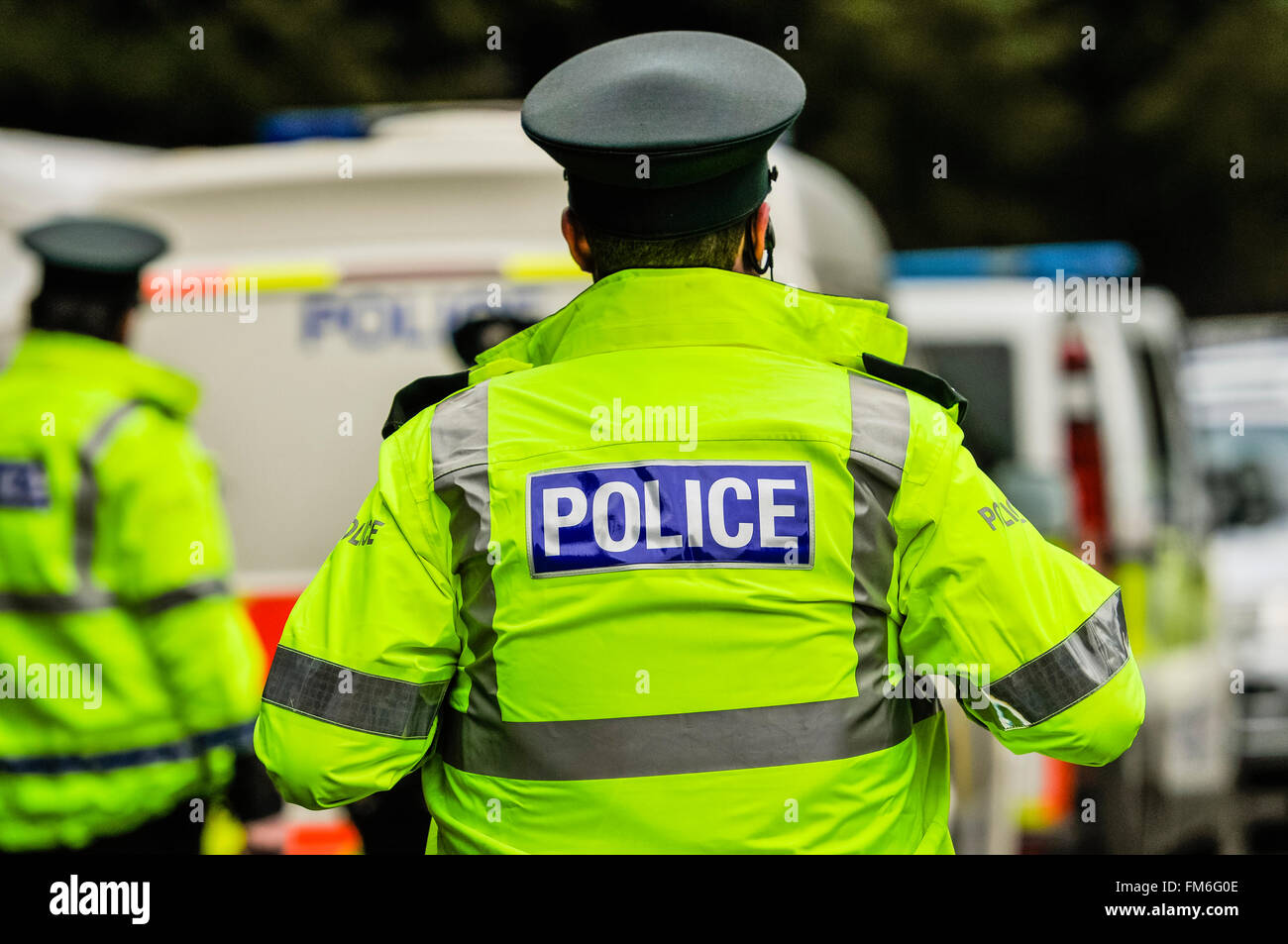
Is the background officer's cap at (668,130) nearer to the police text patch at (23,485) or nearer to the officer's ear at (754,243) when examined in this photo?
the officer's ear at (754,243)

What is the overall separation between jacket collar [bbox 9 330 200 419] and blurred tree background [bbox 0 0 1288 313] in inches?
129

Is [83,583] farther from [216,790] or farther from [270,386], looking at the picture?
[270,386]

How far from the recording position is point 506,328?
3.46 metres

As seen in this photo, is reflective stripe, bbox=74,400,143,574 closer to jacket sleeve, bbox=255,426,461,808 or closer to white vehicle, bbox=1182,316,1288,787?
jacket sleeve, bbox=255,426,461,808

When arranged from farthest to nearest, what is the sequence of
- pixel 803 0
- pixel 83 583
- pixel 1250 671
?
pixel 1250 671 → pixel 803 0 → pixel 83 583

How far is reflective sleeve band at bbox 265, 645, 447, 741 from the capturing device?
69.4 inches

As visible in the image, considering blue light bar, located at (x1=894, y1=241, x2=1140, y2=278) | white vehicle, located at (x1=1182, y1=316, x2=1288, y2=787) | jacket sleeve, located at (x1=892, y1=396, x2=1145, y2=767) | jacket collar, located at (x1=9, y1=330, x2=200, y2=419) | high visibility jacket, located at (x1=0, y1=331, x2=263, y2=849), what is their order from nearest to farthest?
jacket sleeve, located at (x1=892, y1=396, x2=1145, y2=767)
high visibility jacket, located at (x1=0, y1=331, x2=263, y2=849)
jacket collar, located at (x1=9, y1=330, x2=200, y2=419)
blue light bar, located at (x1=894, y1=241, x2=1140, y2=278)
white vehicle, located at (x1=1182, y1=316, x2=1288, y2=787)

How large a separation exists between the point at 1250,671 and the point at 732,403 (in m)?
7.07

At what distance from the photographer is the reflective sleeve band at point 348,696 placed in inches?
69.4

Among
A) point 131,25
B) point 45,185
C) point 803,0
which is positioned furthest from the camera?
point 803,0

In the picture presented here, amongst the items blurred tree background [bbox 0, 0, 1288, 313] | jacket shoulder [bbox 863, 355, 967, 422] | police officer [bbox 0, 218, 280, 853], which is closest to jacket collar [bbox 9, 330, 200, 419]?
police officer [bbox 0, 218, 280, 853]

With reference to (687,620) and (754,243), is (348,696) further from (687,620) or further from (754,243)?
(754,243)

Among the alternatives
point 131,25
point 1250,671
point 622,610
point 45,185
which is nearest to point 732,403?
point 622,610

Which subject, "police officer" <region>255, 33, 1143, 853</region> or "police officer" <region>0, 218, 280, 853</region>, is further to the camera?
"police officer" <region>0, 218, 280, 853</region>
